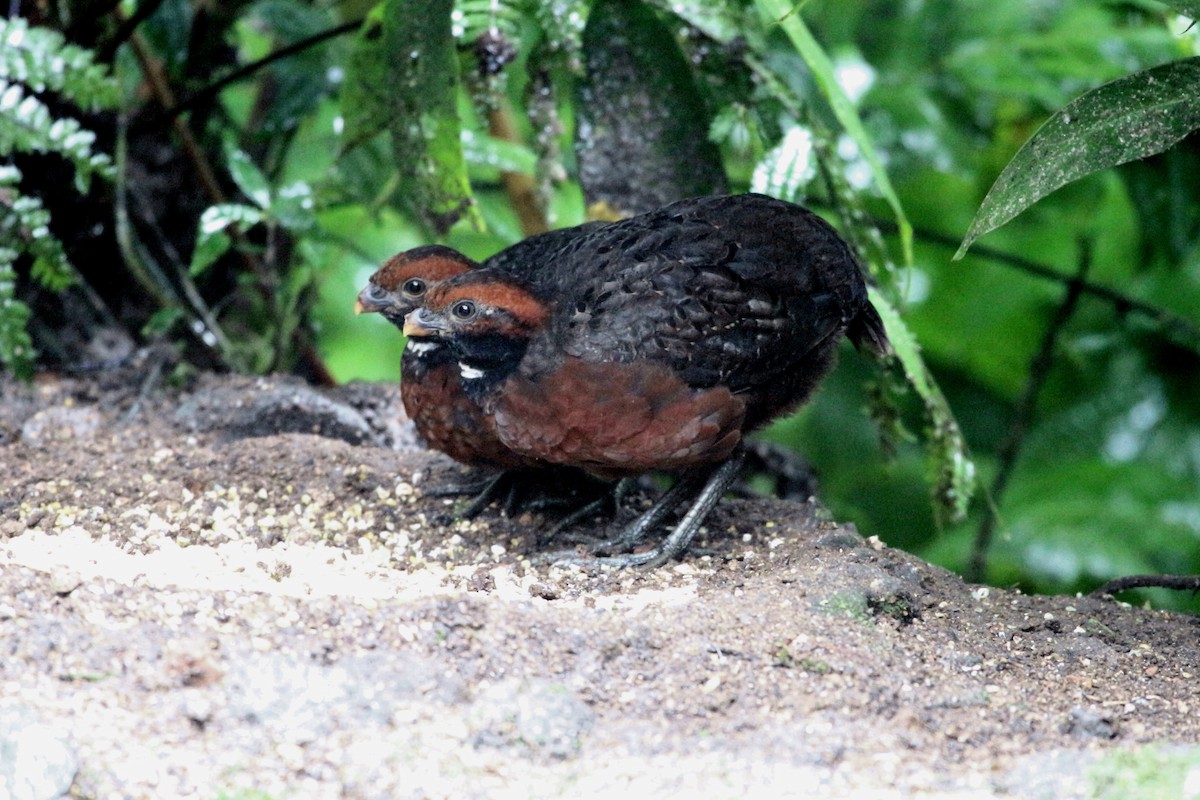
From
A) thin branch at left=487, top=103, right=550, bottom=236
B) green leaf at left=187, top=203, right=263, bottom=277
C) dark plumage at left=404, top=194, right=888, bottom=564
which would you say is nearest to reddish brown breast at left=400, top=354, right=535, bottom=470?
dark plumage at left=404, top=194, right=888, bottom=564

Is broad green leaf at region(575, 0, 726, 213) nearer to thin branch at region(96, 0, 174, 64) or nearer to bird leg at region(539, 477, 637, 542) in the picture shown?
bird leg at region(539, 477, 637, 542)

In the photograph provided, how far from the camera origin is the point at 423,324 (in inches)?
150

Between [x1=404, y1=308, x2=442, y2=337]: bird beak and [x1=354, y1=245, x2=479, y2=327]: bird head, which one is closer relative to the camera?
[x1=404, y1=308, x2=442, y2=337]: bird beak

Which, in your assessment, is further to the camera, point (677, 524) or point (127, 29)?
point (127, 29)

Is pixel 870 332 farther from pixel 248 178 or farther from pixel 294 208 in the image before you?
pixel 248 178

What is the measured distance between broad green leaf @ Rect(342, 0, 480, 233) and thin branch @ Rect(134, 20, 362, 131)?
0.97 feet

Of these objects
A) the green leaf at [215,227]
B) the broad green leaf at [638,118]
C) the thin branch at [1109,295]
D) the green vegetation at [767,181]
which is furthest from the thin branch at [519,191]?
the thin branch at [1109,295]

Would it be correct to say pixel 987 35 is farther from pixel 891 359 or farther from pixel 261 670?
pixel 261 670

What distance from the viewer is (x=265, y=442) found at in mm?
4336

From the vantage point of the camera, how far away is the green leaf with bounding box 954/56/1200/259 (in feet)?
9.85

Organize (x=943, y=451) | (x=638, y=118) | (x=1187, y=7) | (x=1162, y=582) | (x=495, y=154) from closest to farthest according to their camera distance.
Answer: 1. (x=1187, y=7)
2. (x=1162, y=582)
3. (x=943, y=451)
4. (x=638, y=118)
5. (x=495, y=154)

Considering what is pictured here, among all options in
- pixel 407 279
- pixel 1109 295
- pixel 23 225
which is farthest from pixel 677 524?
pixel 1109 295

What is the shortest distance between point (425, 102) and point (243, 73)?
0.98 metres

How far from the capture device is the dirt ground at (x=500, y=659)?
7.57 ft
